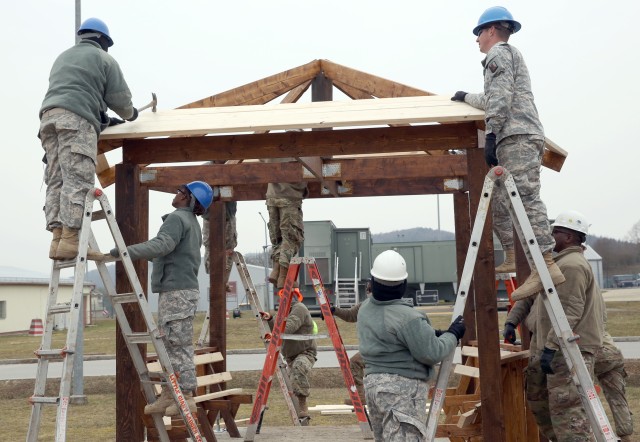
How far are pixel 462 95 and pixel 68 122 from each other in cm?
311

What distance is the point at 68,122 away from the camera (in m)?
6.07

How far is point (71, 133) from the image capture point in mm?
6098

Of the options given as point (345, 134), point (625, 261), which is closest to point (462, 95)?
point (345, 134)

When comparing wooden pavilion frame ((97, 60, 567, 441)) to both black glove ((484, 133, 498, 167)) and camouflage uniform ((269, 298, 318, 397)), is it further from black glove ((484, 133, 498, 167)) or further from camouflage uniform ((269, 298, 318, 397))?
camouflage uniform ((269, 298, 318, 397))

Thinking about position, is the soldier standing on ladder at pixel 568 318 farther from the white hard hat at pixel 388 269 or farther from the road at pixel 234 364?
the road at pixel 234 364

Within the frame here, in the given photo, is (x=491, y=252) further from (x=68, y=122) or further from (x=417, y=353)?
(x=68, y=122)

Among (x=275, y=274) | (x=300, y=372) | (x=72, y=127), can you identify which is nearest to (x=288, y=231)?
(x=275, y=274)

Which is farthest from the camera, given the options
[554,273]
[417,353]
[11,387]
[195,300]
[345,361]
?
[11,387]

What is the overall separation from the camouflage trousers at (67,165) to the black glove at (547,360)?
3.44 meters

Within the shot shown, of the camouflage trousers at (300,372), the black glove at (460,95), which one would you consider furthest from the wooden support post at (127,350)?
the camouflage trousers at (300,372)

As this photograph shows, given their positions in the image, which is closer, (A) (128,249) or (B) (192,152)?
(A) (128,249)

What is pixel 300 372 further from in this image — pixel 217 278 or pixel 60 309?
pixel 60 309

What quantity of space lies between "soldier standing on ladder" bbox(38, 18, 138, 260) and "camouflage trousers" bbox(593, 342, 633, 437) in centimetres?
478

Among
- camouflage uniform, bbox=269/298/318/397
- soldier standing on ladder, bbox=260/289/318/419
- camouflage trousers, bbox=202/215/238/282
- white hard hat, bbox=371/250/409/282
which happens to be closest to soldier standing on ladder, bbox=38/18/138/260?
white hard hat, bbox=371/250/409/282
